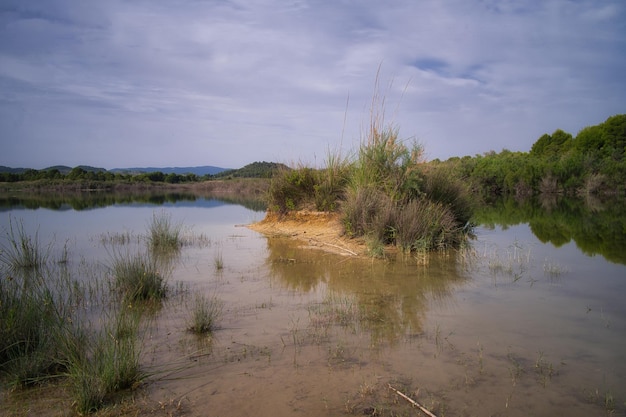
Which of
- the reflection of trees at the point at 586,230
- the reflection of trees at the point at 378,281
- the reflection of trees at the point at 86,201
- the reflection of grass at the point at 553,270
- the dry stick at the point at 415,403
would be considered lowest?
the dry stick at the point at 415,403

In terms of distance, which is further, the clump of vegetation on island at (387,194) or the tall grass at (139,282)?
the clump of vegetation on island at (387,194)

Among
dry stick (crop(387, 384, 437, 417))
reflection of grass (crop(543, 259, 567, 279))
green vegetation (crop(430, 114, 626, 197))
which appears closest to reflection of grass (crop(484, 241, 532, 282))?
reflection of grass (crop(543, 259, 567, 279))

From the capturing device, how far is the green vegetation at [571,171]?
33375 mm

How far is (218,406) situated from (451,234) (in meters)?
7.58

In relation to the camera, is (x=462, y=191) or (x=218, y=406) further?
(x=462, y=191)

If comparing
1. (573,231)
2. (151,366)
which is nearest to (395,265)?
(151,366)

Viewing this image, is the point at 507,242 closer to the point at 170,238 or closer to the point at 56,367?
the point at 170,238

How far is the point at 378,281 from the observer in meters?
6.45

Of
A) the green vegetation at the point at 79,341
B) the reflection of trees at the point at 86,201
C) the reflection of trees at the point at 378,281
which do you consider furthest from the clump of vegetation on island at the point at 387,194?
the green vegetation at the point at 79,341

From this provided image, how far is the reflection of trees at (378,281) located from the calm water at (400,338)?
0.10 feet

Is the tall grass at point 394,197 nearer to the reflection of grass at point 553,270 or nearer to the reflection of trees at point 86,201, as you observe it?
the reflection of grass at point 553,270

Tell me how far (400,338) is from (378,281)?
2.28 meters

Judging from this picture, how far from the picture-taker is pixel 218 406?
2.98 metres

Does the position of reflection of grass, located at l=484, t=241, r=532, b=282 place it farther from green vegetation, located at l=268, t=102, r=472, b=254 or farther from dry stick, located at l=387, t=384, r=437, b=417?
dry stick, located at l=387, t=384, r=437, b=417
